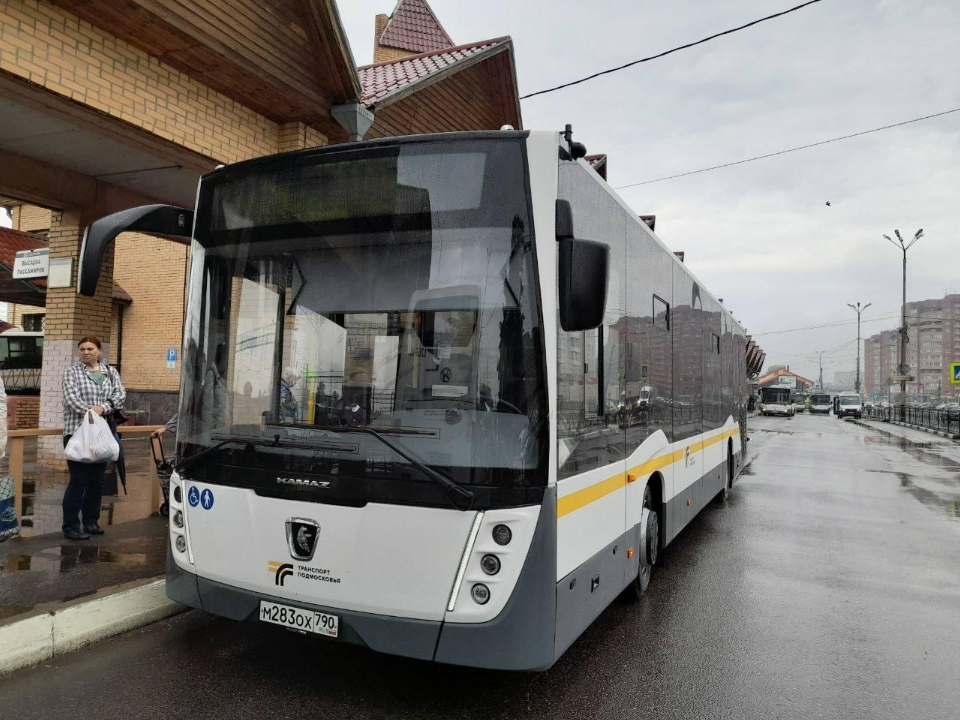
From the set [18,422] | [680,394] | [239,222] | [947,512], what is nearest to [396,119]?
[680,394]

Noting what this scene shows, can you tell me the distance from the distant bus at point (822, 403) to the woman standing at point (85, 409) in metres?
81.3

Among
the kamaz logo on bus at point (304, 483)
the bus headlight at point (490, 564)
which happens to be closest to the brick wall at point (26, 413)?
the kamaz logo on bus at point (304, 483)

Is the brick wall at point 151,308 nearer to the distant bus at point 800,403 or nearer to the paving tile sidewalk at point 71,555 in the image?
the paving tile sidewalk at point 71,555

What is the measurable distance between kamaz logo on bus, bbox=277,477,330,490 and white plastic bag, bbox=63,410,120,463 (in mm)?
3195

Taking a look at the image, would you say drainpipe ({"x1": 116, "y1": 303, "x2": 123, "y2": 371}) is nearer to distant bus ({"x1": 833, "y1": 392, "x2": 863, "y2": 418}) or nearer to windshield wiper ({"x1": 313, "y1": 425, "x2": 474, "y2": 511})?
windshield wiper ({"x1": 313, "y1": 425, "x2": 474, "y2": 511})

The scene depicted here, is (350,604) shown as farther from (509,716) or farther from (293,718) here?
(509,716)

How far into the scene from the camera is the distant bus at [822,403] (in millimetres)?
76500

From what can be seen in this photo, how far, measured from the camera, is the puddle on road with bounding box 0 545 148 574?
202 inches

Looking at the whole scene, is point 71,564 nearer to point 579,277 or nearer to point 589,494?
point 589,494

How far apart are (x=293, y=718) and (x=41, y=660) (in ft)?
5.56

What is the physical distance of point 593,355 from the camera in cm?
392

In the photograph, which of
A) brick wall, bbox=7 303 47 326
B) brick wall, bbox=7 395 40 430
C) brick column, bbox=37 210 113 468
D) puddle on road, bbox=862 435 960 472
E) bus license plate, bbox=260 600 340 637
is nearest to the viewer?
bus license plate, bbox=260 600 340 637

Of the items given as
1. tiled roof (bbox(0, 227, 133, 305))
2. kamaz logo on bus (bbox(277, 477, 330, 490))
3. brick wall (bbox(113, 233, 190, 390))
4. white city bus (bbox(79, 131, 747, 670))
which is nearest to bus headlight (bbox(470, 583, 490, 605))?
white city bus (bbox(79, 131, 747, 670))

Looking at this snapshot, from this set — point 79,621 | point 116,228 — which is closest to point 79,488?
point 79,621
